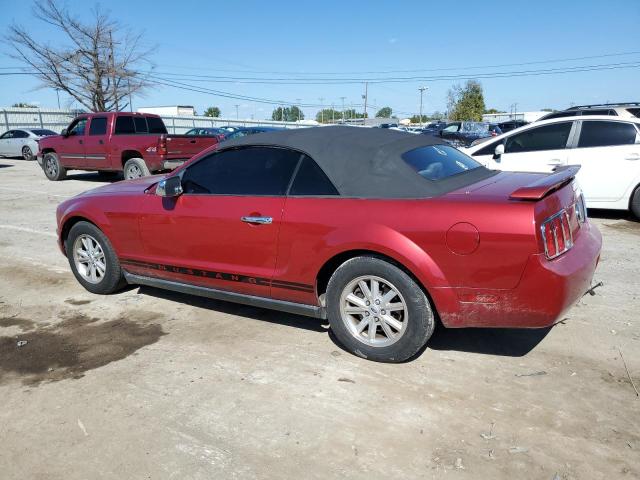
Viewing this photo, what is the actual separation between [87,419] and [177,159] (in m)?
10.5

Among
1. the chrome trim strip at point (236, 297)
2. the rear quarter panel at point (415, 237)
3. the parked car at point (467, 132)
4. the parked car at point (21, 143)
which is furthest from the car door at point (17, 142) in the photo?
the rear quarter panel at point (415, 237)

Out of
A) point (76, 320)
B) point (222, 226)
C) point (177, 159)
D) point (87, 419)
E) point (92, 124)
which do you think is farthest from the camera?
point (92, 124)

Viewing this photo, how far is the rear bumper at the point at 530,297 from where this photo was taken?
3.04 metres

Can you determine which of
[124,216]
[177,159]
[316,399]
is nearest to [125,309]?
[124,216]

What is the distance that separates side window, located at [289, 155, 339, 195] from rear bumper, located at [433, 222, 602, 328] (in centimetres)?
109

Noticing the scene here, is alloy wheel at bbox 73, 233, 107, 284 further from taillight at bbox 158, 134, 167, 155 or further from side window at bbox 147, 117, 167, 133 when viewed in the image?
side window at bbox 147, 117, 167, 133

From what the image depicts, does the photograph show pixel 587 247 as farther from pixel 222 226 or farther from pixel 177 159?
pixel 177 159

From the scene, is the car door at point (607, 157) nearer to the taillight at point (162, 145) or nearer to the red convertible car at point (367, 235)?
the red convertible car at point (367, 235)

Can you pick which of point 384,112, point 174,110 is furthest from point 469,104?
point 384,112

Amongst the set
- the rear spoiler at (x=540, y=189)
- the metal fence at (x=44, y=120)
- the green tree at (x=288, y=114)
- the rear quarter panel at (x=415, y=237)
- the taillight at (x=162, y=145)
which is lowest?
the rear quarter panel at (x=415, y=237)

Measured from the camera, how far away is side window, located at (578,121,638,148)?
7930 millimetres

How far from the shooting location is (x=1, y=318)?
464 centimetres

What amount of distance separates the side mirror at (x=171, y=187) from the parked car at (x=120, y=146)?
338 inches

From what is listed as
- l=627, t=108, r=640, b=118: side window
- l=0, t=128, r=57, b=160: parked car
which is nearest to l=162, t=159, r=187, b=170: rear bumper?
l=627, t=108, r=640, b=118: side window
